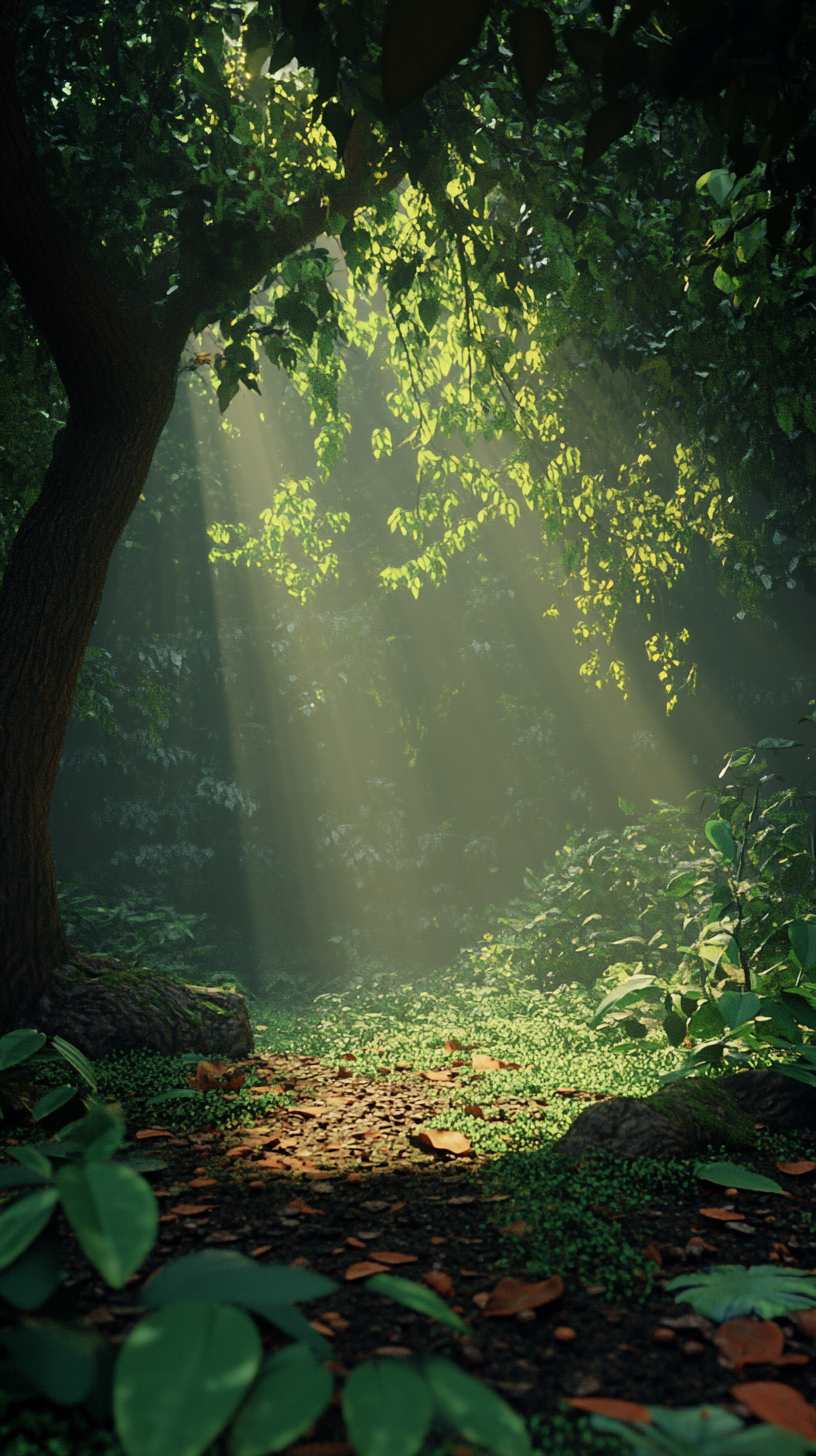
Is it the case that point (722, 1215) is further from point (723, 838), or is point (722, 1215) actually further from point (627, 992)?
point (723, 838)

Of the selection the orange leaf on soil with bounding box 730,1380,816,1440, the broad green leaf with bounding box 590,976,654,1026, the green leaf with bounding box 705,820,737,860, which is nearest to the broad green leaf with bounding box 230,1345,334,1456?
the orange leaf on soil with bounding box 730,1380,816,1440

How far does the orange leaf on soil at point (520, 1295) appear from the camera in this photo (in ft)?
3.53

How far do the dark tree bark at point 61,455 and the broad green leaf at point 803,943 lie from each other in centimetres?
246

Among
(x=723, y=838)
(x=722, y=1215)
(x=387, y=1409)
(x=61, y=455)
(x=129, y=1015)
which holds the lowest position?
(x=722, y=1215)

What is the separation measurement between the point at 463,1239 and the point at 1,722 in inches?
93.3

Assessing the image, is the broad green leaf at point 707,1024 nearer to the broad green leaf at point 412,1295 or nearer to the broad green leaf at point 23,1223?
the broad green leaf at point 412,1295

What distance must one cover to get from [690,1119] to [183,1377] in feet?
4.85

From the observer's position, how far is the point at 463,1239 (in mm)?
1331

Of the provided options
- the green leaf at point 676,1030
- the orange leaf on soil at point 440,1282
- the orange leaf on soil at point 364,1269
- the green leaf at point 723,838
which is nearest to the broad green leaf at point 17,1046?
the orange leaf on soil at point 364,1269

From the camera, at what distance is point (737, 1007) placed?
208 centimetres

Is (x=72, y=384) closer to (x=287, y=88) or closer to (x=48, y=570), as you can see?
(x=48, y=570)

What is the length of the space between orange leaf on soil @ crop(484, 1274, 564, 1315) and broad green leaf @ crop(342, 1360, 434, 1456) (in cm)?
43

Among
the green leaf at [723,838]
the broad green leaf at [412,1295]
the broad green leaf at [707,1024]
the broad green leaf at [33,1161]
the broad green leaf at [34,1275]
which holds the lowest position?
the broad green leaf at [707,1024]

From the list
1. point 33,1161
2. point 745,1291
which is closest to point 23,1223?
point 33,1161
